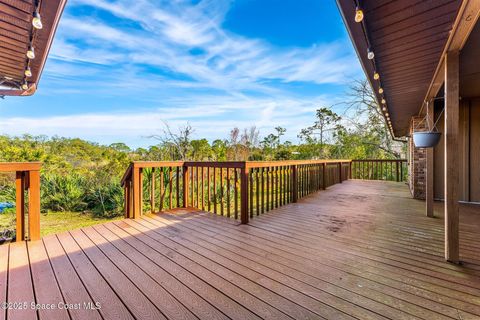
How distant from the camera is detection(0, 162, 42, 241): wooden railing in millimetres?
2424

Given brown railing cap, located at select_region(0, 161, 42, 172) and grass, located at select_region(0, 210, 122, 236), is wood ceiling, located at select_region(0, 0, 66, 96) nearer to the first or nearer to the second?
brown railing cap, located at select_region(0, 161, 42, 172)

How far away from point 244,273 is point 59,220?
4.81m

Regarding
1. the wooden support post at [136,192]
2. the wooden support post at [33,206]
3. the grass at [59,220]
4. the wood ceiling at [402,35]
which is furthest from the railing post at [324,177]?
the wooden support post at [33,206]

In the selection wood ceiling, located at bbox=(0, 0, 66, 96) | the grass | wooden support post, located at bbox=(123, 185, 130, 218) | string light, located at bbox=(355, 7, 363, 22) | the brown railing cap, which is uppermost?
wood ceiling, located at bbox=(0, 0, 66, 96)

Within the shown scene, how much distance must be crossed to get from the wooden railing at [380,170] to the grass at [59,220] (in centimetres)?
977

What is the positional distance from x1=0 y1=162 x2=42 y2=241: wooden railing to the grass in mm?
1589

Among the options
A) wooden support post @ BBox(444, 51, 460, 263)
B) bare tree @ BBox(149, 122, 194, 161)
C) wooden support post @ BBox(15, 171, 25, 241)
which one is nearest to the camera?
wooden support post @ BBox(444, 51, 460, 263)

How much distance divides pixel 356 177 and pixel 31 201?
10.9 m

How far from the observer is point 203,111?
11930mm

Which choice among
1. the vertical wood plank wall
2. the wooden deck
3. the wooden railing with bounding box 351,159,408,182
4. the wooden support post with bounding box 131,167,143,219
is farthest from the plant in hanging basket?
the wooden railing with bounding box 351,159,408,182

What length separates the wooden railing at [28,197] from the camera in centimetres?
242

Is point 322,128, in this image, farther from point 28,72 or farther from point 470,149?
point 28,72

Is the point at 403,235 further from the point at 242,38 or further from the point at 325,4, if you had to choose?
the point at 242,38

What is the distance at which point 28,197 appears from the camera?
8.09 feet
